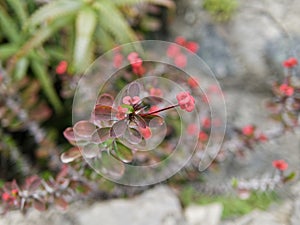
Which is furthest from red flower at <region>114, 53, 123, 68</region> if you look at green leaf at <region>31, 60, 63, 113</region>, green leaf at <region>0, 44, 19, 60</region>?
green leaf at <region>0, 44, 19, 60</region>

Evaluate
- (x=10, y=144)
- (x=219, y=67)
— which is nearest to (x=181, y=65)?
(x=219, y=67)

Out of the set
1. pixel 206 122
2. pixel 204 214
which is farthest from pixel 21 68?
pixel 204 214

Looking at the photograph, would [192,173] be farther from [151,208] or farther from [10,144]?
[10,144]

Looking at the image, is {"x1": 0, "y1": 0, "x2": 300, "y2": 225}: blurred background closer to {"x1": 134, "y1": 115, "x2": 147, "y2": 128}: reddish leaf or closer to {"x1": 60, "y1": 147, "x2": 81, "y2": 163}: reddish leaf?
{"x1": 60, "y1": 147, "x2": 81, "y2": 163}: reddish leaf

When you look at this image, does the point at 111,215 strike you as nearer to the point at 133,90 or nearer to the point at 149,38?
the point at 133,90

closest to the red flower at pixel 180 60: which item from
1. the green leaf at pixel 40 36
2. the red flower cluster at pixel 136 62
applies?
the red flower cluster at pixel 136 62

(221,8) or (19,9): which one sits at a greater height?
(19,9)

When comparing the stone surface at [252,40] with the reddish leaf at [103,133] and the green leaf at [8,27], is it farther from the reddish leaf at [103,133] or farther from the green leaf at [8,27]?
the reddish leaf at [103,133]
